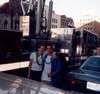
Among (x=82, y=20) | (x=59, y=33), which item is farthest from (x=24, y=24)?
(x=82, y=20)

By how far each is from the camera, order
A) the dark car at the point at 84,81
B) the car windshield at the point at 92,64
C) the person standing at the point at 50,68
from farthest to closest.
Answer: the person standing at the point at 50,68
the car windshield at the point at 92,64
the dark car at the point at 84,81

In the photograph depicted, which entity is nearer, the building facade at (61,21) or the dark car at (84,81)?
the dark car at (84,81)

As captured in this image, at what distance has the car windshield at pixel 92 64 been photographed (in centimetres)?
666

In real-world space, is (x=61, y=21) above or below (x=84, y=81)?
above

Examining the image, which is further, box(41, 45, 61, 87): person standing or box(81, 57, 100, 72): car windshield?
box(41, 45, 61, 87): person standing

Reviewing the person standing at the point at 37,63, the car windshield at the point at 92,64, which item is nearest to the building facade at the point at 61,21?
the person standing at the point at 37,63

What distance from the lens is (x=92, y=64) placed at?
690 cm

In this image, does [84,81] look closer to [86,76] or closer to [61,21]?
[86,76]

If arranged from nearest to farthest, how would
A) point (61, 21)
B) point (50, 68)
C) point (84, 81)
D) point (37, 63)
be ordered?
point (84, 81)
point (50, 68)
point (37, 63)
point (61, 21)

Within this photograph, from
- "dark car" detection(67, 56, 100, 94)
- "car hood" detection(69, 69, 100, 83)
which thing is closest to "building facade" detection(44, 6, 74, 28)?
"car hood" detection(69, 69, 100, 83)

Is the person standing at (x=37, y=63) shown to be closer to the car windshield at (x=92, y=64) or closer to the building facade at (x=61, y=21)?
the car windshield at (x=92, y=64)

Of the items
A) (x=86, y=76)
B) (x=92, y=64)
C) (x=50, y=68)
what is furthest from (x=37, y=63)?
(x=86, y=76)

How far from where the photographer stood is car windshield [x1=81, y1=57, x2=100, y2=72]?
666 cm

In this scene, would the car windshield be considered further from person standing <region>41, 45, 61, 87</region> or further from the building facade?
the building facade
